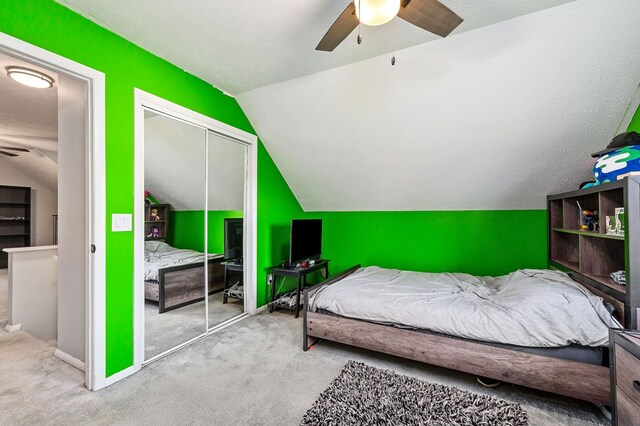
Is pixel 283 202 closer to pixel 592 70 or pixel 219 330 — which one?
pixel 219 330

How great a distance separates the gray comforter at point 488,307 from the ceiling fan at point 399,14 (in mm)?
1858

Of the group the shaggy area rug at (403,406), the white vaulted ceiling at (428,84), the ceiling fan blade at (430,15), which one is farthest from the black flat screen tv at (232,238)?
the ceiling fan blade at (430,15)

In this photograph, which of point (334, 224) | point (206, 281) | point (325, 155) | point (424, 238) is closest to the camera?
point (206, 281)

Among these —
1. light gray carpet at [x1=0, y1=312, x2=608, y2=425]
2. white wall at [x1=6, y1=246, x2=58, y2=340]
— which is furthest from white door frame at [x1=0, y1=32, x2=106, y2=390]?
white wall at [x1=6, y1=246, x2=58, y2=340]

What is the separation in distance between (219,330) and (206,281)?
557 mm

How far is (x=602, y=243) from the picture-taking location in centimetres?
219

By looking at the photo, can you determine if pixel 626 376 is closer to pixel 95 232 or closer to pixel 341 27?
pixel 341 27

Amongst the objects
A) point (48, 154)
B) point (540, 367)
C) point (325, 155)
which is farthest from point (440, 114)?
point (48, 154)

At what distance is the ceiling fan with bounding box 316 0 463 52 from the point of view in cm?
135

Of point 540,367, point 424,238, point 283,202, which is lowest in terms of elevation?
point 540,367

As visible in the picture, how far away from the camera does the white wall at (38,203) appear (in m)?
6.35

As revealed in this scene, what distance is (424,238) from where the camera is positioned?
379cm

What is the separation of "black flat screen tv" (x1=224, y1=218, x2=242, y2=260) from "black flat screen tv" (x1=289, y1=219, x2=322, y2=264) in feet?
2.04

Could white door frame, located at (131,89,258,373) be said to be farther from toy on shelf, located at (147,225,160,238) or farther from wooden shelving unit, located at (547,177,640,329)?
wooden shelving unit, located at (547,177,640,329)
